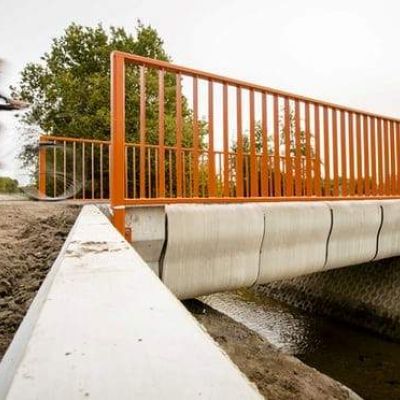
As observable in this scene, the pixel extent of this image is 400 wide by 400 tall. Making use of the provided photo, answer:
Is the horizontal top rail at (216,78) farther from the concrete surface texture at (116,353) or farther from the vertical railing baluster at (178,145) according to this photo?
the concrete surface texture at (116,353)

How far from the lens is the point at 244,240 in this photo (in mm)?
3146

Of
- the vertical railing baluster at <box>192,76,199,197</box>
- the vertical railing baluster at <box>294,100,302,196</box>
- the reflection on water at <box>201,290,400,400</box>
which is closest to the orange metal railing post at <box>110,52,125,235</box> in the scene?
the vertical railing baluster at <box>192,76,199,197</box>

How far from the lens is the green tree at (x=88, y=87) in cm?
1254

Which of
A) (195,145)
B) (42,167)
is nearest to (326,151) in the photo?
(195,145)

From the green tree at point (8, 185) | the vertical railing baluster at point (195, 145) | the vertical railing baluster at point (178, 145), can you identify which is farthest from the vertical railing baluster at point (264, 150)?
the green tree at point (8, 185)

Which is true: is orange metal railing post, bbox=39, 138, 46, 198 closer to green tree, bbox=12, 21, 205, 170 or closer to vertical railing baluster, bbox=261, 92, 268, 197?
vertical railing baluster, bbox=261, 92, 268, 197

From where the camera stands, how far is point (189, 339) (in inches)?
19.2

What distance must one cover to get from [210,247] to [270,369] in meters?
0.98

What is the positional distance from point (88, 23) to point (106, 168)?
812 centimetres

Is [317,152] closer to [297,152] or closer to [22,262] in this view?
[297,152]

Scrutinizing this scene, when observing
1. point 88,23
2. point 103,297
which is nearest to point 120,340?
point 103,297

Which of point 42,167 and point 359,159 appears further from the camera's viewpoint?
point 42,167

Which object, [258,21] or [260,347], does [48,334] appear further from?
[258,21]

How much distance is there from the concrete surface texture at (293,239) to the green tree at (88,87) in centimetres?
865
